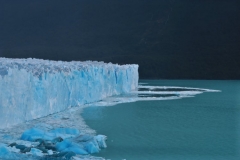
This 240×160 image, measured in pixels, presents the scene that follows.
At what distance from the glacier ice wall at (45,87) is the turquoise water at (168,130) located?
608 mm

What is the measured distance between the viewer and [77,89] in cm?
1103

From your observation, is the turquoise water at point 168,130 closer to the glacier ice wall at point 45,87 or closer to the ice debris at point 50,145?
the ice debris at point 50,145

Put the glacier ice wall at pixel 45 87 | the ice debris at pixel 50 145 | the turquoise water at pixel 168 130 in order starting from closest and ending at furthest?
the ice debris at pixel 50 145
the turquoise water at pixel 168 130
the glacier ice wall at pixel 45 87

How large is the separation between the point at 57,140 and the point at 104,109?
450cm

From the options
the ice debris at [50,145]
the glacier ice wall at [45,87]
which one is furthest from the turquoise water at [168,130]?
the glacier ice wall at [45,87]

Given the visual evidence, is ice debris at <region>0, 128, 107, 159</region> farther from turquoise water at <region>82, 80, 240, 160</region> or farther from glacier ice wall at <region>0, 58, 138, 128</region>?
glacier ice wall at <region>0, 58, 138, 128</region>

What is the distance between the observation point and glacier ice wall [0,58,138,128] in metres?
7.57

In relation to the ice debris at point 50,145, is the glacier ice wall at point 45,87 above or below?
above

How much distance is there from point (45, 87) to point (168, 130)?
8.25 ft

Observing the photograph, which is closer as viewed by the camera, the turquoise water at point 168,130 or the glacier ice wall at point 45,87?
the turquoise water at point 168,130

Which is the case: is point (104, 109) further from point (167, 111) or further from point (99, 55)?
point (99, 55)

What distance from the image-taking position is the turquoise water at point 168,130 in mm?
6238

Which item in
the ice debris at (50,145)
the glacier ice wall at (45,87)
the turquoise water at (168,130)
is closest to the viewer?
the ice debris at (50,145)

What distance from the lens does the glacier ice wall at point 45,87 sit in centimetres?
757
